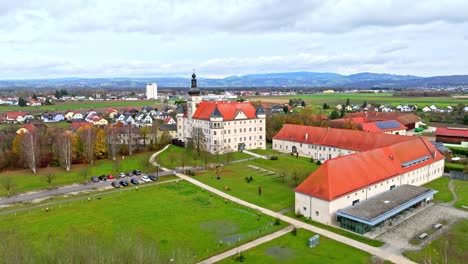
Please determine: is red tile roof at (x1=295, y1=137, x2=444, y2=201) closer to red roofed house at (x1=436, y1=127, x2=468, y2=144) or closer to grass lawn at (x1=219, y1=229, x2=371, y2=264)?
grass lawn at (x1=219, y1=229, x2=371, y2=264)

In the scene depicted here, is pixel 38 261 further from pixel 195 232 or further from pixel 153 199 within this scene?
A: pixel 153 199

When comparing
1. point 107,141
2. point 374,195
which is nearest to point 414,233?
point 374,195

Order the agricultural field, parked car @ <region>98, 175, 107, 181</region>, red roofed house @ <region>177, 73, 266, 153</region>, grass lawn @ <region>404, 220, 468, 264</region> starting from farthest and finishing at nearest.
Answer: red roofed house @ <region>177, 73, 266, 153</region> < parked car @ <region>98, 175, 107, 181</region> < the agricultural field < grass lawn @ <region>404, 220, 468, 264</region>

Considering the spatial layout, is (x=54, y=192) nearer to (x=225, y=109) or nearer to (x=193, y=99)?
(x=225, y=109)

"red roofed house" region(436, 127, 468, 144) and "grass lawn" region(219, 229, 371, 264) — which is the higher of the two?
"red roofed house" region(436, 127, 468, 144)

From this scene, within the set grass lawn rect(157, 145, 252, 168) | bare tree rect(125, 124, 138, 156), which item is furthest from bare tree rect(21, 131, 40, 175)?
grass lawn rect(157, 145, 252, 168)
